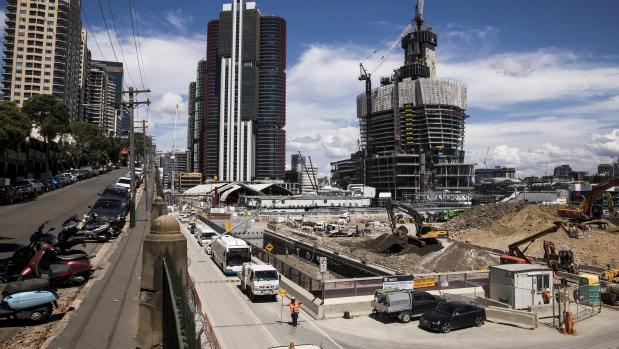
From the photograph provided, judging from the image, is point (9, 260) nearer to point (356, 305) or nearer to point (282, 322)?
point (282, 322)

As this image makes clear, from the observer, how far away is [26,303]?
493 inches

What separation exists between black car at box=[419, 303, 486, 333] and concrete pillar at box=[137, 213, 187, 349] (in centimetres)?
1617

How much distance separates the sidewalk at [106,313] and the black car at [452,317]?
13722 millimetres

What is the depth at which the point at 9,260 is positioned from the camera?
19.2 meters

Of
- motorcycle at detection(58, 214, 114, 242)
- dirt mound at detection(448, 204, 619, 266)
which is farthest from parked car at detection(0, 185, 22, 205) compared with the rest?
dirt mound at detection(448, 204, 619, 266)

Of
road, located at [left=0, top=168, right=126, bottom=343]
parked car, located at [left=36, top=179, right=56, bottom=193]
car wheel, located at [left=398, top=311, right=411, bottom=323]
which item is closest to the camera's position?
road, located at [left=0, top=168, right=126, bottom=343]

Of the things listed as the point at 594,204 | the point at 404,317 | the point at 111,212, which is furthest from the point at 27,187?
the point at 594,204

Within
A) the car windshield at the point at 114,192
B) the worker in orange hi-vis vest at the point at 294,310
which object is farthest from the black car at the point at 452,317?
the car windshield at the point at 114,192

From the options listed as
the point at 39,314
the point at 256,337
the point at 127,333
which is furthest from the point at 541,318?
the point at 39,314

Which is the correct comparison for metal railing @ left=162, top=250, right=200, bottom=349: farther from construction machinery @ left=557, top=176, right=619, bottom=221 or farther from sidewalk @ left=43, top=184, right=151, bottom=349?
construction machinery @ left=557, top=176, right=619, bottom=221

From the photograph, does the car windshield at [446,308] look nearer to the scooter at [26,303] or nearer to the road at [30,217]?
the scooter at [26,303]

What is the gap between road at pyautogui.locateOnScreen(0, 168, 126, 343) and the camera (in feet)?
58.2

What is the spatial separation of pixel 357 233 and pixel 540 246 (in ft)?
89.8

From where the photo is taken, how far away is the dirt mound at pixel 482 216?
7377 centimetres
